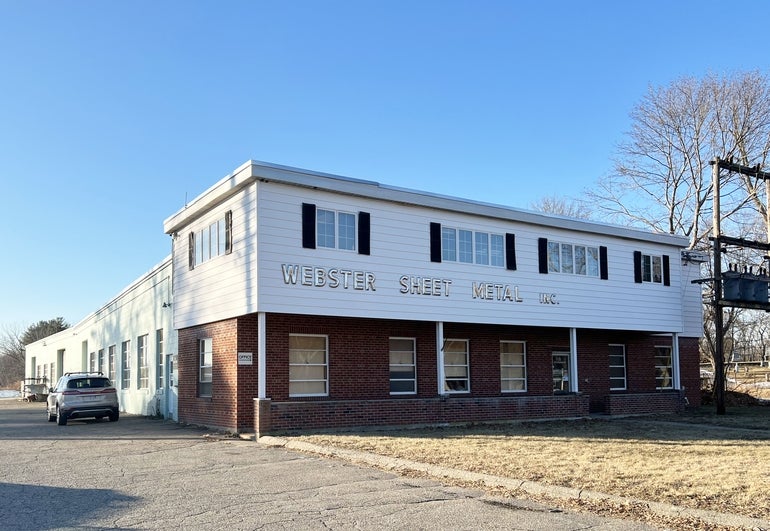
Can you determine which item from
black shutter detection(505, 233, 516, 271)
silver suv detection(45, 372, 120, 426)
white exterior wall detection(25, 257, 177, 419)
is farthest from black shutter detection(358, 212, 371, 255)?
silver suv detection(45, 372, 120, 426)

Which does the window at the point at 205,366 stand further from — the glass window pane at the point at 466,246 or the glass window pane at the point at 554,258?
the glass window pane at the point at 554,258

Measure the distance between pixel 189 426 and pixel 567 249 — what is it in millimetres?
12951

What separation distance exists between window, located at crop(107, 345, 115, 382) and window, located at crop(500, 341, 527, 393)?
18.0 metres

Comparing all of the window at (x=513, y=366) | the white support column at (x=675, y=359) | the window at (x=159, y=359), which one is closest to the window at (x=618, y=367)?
the white support column at (x=675, y=359)

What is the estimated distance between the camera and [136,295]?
2988cm

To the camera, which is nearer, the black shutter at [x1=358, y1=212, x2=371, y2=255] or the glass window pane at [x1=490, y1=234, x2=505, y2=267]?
the black shutter at [x1=358, y1=212, x2=371, y2=255]

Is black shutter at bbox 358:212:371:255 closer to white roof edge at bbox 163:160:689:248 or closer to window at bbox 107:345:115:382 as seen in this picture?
white roof edge at bbox 163:160:689:248

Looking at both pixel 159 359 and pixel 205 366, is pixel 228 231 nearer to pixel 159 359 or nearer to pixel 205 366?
pixel 205 366

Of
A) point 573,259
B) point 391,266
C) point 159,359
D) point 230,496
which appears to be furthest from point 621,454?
point 159,359

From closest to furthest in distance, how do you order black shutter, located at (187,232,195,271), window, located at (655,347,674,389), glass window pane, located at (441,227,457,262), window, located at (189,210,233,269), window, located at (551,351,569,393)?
window, located at (189,210,233,269), glass window pane, located at (441,227,457,262), black shutter, located at (187,232,195,271), window, located at (551,351,569,393), window, located at (655,347,674,389)

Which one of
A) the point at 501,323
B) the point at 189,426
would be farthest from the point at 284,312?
the point at 501,323

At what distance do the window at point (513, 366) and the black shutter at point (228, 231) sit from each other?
31.5ft

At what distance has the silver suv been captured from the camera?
23.2 meters

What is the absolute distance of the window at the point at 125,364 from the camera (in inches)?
1215
